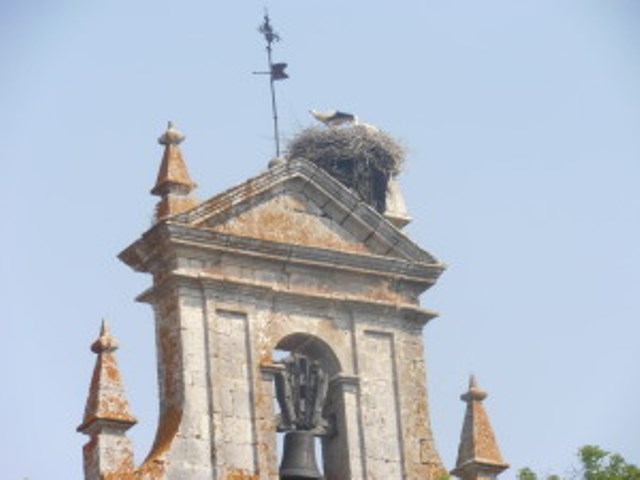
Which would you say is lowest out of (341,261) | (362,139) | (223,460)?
(223,460)

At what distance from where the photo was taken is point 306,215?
32.5 meters

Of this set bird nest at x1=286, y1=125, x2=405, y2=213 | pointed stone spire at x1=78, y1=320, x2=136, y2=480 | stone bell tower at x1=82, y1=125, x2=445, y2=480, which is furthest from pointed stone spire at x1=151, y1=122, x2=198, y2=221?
bird nest at x1=286, y1=125, x2=405, y2=213

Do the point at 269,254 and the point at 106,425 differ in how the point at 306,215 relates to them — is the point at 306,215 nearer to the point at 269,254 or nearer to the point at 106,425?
the point at 269,254

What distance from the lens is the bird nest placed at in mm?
36031

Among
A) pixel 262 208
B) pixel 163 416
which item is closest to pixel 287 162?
pixel 262 208

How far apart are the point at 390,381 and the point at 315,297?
3.75ft

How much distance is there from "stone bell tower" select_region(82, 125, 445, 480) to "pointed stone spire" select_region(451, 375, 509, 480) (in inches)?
13.0

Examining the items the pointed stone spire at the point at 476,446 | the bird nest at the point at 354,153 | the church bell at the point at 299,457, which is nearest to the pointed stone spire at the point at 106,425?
the church bell at the point at 299,457

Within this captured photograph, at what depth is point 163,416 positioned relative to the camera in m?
31.0

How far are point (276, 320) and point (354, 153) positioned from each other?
501 cm

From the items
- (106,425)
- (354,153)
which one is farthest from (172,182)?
(354,153)

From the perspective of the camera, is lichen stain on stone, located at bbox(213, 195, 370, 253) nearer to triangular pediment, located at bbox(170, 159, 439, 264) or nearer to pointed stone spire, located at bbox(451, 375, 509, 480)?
triangular pediment, located at bbox(170, 159, 439, 264)

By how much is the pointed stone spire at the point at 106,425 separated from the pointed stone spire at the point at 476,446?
360 centimetres

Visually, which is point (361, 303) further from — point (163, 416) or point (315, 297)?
point (163, 416)
